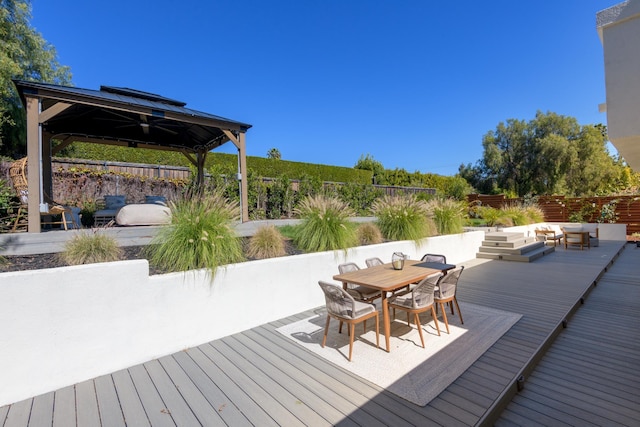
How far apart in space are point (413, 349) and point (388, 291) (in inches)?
24.8

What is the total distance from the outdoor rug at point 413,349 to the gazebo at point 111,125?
3.29 meters

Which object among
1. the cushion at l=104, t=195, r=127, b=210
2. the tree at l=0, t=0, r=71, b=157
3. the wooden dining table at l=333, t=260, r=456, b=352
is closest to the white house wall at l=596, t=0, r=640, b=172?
the wooden dining table at l=333, t=260, r=456, b=352

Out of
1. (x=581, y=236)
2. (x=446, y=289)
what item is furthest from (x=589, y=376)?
(x=581, y=236)

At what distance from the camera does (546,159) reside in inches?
659

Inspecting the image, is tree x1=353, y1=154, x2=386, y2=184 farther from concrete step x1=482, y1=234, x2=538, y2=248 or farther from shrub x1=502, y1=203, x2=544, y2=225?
concrete step x1=482, y1=234, x2=538, y2=248

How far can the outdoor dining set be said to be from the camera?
103 inches

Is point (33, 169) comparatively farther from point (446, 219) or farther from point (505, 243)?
point (505, 243)

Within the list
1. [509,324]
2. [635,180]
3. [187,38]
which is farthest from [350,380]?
[635,180]

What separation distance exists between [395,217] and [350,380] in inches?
169

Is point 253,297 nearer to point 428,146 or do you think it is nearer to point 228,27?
point 228,27

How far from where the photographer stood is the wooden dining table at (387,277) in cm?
271

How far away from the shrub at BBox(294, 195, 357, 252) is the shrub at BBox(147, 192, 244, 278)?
130 centimetres

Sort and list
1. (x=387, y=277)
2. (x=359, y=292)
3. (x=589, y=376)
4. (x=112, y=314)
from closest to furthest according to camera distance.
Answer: (x=589, y=376), (x=112, y=314), (x=387, y=277), (x=359, y=292)

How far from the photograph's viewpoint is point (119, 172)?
25.2 ft
